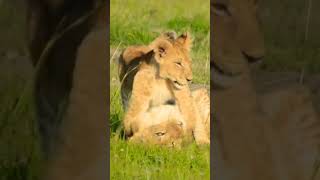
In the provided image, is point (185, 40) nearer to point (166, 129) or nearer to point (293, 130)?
point (166, 129)

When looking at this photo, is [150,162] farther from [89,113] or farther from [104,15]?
[104,15]

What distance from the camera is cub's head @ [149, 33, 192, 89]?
3152mm

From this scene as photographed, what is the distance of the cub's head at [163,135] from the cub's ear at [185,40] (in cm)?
36

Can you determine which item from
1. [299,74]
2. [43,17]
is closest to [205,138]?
[299,74]

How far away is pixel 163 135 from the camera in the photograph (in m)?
3.19

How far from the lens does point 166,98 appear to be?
318 centimetres

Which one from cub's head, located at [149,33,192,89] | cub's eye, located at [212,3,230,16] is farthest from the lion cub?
cub's eye, located at [212,3,230,16]

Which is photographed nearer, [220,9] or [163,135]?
[220,9]

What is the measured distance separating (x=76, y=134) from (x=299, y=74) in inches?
41.7

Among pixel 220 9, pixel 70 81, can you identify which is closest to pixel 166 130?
pixel 70 81

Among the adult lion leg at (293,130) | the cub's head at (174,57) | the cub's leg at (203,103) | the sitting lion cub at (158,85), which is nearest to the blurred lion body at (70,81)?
the sitting lion cub at (158,85)

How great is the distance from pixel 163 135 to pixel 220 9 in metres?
0.64

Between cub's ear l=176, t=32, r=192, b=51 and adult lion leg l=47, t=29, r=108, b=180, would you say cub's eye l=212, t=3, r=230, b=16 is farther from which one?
adult lion leg l=47, t=29, r=108, b=180

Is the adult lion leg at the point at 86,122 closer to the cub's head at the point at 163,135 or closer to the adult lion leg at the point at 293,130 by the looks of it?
the cub's head at the point at 163,135
